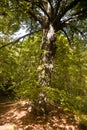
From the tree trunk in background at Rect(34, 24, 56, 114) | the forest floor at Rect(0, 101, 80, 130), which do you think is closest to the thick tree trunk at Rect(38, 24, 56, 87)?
the tree trunk in background at Rect(34, 24, 56, 114)

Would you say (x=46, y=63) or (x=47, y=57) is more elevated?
(x=47, y=57)

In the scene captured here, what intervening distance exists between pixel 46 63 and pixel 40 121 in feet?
8.13

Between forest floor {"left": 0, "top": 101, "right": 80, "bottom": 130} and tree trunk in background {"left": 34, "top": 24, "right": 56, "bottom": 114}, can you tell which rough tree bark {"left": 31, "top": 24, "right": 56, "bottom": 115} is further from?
forest floor {"left": 0, "top": 101, "right": 80, "bottom": 130}

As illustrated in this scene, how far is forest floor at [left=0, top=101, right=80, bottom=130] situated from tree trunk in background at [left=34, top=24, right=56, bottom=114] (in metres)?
0.48

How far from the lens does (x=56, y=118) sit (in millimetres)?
9539

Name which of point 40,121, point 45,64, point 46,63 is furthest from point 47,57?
point 40,121

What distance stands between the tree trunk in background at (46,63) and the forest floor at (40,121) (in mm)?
475

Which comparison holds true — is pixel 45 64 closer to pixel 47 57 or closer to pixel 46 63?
pixel 46 63

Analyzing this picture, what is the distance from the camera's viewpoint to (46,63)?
972 centimetres

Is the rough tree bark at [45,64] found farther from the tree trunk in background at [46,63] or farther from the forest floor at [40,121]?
the forest floor at [40,121]

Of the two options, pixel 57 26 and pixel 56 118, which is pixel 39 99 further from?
pixel 57 26

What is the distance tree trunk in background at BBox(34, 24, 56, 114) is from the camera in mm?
9175

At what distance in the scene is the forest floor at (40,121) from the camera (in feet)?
29.2

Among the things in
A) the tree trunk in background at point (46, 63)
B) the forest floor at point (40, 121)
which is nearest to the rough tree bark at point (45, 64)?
the tree trunk in background at point (46, 63)
